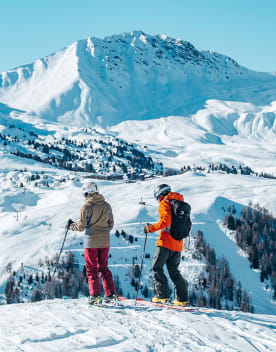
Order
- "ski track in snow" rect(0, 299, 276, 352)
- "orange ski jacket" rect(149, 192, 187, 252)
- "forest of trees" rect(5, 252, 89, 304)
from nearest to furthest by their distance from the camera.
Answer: "ski track in snow" rect(0, 299, 276, 352)
"orange ski jacket" rect(149, 192, 187, 252)
"forest of trees" rect(5, 252, 89, 304)

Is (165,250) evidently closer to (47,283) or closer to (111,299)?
(111,299)

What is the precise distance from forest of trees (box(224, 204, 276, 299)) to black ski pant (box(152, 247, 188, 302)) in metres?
94.9

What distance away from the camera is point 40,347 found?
24.2ft

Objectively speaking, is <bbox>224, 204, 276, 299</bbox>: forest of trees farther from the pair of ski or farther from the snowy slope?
the pair of ski

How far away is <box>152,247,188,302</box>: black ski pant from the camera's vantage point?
11156 mm

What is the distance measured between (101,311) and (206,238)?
102m

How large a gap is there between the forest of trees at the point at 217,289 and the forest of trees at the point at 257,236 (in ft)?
32.6

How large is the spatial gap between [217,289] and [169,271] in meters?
88.8

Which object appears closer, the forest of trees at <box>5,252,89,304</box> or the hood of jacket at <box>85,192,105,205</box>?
the hood of jacket at <box>85,192,105,205</box>

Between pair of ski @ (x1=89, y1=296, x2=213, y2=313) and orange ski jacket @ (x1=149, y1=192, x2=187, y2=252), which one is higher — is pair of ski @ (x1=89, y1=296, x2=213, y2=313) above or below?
below

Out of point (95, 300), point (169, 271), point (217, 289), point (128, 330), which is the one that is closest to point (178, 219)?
point (169, 271)

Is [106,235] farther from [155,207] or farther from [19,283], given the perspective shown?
[155,207]

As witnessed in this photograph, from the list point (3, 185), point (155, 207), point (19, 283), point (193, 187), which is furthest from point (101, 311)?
point (3, 185)

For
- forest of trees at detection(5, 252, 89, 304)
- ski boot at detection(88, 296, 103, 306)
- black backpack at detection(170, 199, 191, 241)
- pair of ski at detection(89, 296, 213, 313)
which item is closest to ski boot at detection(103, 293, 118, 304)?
pair of ski at detection(89, 296, 213, 313)
